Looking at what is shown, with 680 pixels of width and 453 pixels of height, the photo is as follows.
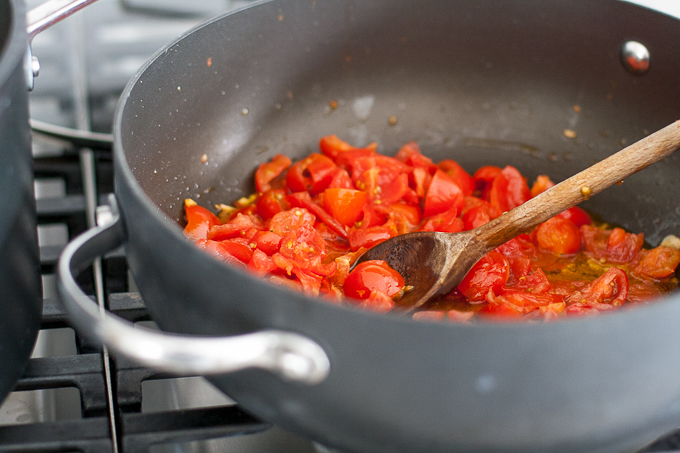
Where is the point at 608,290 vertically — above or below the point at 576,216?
below

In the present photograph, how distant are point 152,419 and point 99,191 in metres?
0.83

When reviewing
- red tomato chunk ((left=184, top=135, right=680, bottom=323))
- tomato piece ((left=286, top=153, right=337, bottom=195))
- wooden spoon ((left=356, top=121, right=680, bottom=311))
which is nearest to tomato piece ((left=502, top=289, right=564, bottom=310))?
red tomato chunk ((left=184, top=135, right=680, bottom=323))

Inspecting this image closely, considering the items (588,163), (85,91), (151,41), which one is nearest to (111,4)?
(151,41)

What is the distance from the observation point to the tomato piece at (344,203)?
147 centimetres

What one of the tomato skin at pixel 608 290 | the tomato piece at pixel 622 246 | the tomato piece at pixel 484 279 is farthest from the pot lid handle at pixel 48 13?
the tomato piece at pixel 622 246

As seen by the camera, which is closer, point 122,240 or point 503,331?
point 503,331

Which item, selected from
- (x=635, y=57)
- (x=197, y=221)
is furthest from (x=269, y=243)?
(x=635, y=57)

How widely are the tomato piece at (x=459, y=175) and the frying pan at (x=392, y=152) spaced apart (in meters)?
0.09

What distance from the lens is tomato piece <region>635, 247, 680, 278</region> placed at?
1401mm

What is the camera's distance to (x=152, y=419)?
3.30ft

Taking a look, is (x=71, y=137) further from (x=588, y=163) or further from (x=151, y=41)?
(x=588, y=163)

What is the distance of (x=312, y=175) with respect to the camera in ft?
A: 5.16

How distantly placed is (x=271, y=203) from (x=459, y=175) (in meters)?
0.51

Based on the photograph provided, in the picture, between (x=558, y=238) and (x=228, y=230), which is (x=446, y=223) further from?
(x=228, y=230)
